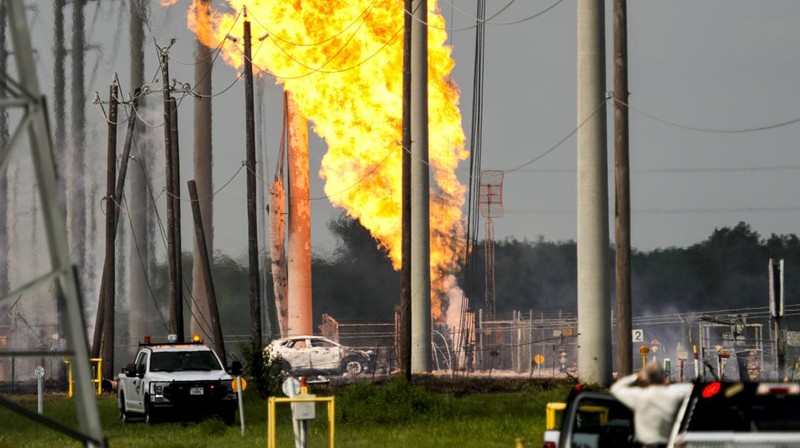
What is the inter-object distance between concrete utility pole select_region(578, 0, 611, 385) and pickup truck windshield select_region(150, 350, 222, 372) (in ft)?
35.7

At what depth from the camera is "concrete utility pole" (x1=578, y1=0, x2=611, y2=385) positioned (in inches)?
1620

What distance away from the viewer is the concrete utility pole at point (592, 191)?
41156 mm

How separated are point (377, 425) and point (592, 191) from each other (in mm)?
11909

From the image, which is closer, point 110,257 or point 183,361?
point 183,361

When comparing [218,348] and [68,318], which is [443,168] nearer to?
[218,348]

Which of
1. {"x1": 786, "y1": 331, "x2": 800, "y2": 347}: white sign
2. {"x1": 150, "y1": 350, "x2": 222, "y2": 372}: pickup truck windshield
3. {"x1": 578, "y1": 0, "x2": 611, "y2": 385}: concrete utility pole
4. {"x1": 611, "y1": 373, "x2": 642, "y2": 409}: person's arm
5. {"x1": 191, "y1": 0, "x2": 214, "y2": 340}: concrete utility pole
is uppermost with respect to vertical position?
{"x1": 191, "y1": 0, "x2": 214, "y2": 340}: concrete utility pole

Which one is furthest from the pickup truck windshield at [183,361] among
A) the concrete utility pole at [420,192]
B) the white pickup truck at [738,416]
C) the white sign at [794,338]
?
the white pickup truck at [738,416]

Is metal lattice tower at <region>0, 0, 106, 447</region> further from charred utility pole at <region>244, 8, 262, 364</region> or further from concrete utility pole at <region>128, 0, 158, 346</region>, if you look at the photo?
concrete utility pole at <region>128, 0, 158, 346</region>

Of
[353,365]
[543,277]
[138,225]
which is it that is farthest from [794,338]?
[543,277]

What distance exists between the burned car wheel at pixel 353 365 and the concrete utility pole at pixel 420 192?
234 inches

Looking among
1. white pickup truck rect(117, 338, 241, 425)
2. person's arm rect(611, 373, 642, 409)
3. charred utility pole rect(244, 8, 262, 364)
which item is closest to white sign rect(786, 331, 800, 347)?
white pickup truck rect(117, 338, 241, 425)

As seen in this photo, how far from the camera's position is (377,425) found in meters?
32.2

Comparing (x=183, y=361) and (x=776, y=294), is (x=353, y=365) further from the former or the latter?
(x=776, y=294)

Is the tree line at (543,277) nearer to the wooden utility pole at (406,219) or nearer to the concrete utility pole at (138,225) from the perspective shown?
the concrete utility pole at (138,225)
